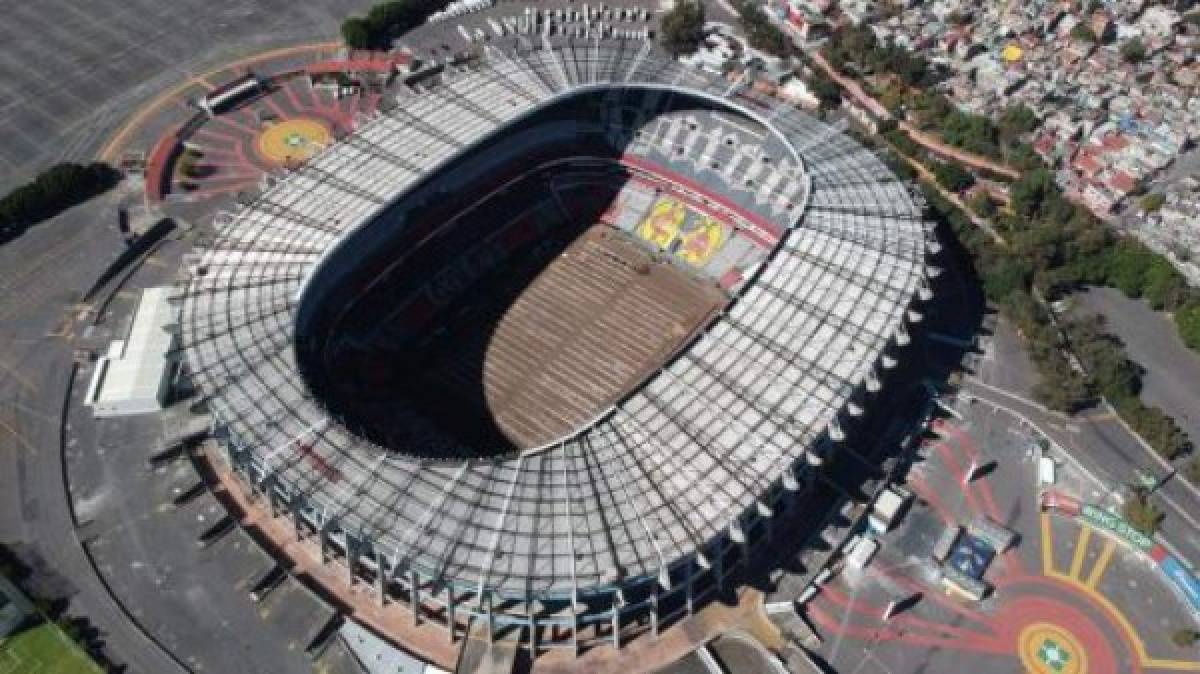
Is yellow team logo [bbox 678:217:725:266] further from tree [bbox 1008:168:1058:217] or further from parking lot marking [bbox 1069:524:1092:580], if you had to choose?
parking lot marking [bbox 1069:524:1092:580]

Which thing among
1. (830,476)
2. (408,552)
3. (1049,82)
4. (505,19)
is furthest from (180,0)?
(1049,82)

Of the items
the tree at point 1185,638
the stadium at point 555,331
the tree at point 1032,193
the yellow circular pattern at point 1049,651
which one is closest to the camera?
the stadium at point 555,331

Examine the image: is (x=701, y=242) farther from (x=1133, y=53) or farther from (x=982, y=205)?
(x=1133, y=53)

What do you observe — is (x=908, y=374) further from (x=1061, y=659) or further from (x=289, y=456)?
(x=289, y=456)

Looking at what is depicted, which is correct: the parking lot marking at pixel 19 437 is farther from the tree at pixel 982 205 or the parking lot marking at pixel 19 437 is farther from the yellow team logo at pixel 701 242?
the tree at pixel 982 205

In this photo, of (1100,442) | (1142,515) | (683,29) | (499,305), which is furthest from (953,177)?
(499,305)

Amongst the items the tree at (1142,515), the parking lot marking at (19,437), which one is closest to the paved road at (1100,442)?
the tree at (1142,515)

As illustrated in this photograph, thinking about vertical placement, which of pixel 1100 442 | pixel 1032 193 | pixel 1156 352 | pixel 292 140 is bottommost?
pixel 292 140
